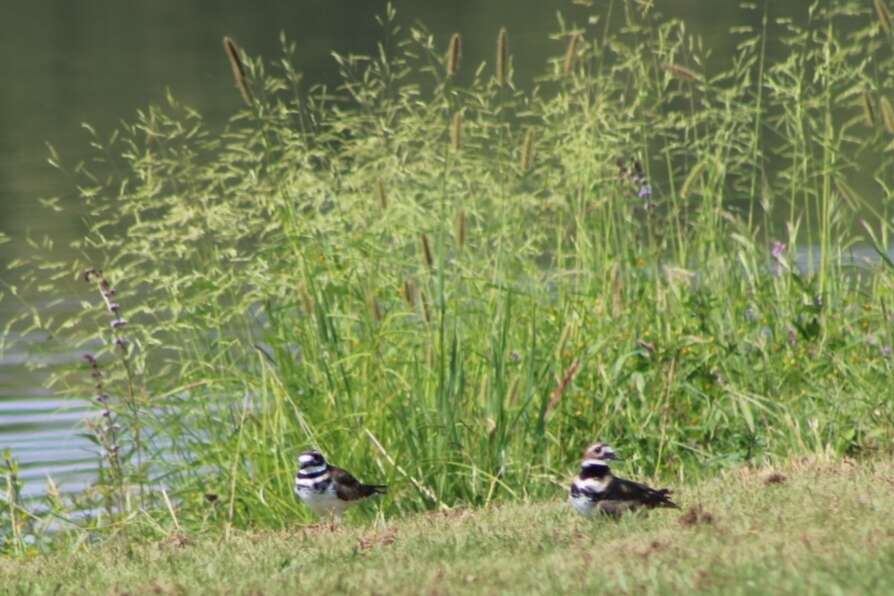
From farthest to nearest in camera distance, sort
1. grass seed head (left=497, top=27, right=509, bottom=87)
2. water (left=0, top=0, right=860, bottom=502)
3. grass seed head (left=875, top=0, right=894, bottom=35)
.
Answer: water (left=0, top=0, right=860, bottom=502) < grass seed head (left=875, top=0, right=894, bottom=35) < grass seed head (left=497, top=27, right=509, bottom=87)

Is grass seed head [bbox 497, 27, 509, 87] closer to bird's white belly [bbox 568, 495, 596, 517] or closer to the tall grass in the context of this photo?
the tall grass

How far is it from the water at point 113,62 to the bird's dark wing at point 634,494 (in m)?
4.36

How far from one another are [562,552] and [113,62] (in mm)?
30727

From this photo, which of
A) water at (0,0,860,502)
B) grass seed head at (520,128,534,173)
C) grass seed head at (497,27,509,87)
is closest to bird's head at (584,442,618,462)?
grass seed head at (520,128,534,173)

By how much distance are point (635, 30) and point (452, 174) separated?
1148 millimetres

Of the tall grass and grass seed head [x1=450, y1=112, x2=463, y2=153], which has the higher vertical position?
grass seed head [x1=450, y1=112, x2=463, y2=153]

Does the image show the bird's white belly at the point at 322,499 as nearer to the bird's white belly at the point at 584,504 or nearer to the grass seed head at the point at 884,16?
the bird's white belly at the point at 584,504

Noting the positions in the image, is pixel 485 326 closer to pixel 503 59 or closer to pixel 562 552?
pixel 503 59

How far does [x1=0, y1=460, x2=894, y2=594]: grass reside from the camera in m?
4.75

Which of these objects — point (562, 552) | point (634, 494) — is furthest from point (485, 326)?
point (562, 552)

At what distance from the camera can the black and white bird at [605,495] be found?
5.83m

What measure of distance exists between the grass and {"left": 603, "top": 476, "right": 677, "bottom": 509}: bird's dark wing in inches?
2.0

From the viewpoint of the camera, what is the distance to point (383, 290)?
26.8ft

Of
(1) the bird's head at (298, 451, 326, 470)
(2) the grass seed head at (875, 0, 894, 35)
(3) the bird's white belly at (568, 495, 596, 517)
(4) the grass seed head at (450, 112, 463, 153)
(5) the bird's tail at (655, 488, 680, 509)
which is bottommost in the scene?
(1) the bird's head at (298, 451, 326, 470)
